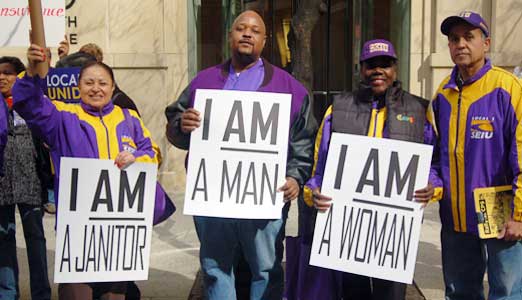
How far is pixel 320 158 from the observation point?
146 inches

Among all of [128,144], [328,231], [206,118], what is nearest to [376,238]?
[328,231]

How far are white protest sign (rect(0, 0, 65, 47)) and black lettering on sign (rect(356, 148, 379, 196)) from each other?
2.94 meters

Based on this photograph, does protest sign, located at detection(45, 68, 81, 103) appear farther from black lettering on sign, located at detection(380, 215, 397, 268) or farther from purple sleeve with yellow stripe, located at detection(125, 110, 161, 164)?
black lettering on sign, located at detection(380, 215, 397, 268)

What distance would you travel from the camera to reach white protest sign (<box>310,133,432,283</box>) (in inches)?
139

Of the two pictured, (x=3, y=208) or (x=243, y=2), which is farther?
(x=243, y=2)

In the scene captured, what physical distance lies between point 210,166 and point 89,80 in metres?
0.84

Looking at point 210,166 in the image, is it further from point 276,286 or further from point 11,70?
point 11,70

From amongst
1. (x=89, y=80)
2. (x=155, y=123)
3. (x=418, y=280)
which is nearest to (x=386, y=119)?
(x=89, y=80)

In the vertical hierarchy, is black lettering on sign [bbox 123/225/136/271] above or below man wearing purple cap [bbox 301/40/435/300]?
below

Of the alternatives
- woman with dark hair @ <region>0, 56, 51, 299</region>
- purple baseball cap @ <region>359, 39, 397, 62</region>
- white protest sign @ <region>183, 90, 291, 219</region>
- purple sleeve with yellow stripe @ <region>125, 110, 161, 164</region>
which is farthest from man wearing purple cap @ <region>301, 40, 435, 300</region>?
woman with dark hair @ <region>0, 56, 51, 299</region>

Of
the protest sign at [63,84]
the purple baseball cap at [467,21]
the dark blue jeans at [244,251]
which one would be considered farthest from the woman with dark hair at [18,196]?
the purple baseball cap at [467,21]

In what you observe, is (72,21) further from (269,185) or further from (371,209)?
(371,209)

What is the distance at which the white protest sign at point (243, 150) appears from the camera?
3.63 meters

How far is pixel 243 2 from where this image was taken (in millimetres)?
10758
